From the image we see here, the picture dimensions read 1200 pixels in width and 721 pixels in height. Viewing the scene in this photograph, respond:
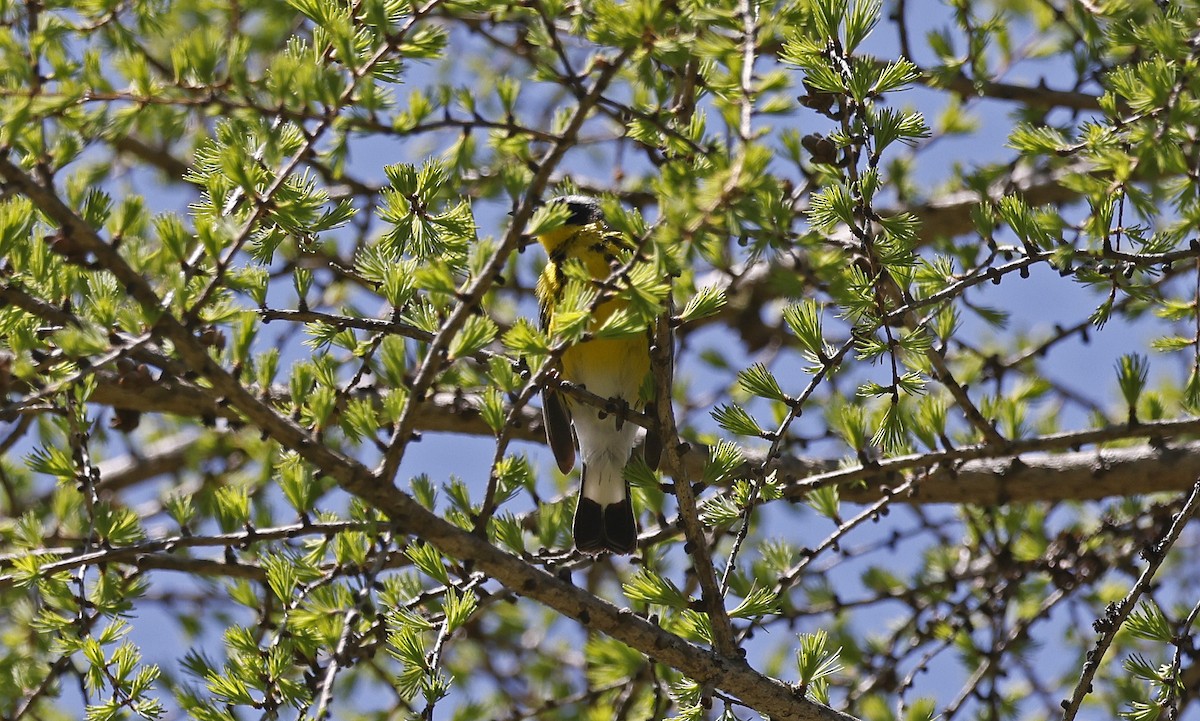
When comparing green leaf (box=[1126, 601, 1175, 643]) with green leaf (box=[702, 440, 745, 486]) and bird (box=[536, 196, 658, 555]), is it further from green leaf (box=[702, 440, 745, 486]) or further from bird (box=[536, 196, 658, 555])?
bird (box=[536, 196, 658, 555])

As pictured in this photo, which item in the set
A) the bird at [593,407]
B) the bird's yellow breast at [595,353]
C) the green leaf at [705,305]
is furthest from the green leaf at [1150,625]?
the bird's yellow breast at [595,353]

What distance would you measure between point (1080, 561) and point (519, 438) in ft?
6.75

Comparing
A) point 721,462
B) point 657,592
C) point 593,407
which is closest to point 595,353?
point 593,407

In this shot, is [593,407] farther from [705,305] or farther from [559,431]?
[705,305]

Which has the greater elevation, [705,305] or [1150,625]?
→ [705,305]

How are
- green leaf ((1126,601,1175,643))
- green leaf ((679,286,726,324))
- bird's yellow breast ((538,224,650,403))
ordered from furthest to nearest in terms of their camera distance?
bird's yellow breast ((538,224,650,403))
green leaf ((1126,601,1175,643))
green leaf ((679,286,726,324))

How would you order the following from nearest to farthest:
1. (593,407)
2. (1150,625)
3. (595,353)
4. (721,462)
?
(1150,625)
(721,462)
(593,407)
(595,353)

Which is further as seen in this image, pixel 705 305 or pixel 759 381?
pixel 759 381

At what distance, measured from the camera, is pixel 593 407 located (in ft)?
14.6

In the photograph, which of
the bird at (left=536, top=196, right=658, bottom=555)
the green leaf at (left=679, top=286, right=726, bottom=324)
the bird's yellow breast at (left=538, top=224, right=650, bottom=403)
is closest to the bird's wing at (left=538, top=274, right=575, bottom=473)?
the bird at (left=536, top=196, right=658, bottom=555)

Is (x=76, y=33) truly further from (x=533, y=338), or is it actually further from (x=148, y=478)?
(x=148, y=478)

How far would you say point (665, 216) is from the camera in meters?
1.98

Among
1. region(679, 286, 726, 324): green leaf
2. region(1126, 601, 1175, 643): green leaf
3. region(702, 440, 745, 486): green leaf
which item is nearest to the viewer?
region(679, 286, 726, 324): green leaf

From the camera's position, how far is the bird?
13.2 feet
